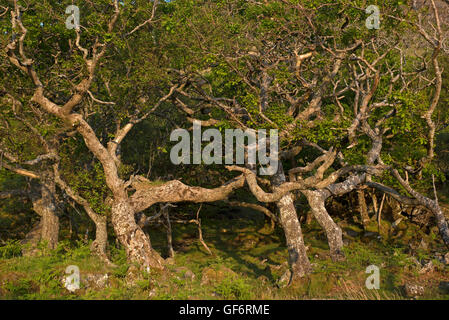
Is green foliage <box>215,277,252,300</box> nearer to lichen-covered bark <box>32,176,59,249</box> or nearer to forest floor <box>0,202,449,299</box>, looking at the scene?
forest floor <box>0,202,449,299</box>

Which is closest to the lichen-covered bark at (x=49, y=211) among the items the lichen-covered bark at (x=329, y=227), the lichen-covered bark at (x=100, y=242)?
the lichen-covered bark at (x=100, y=242)

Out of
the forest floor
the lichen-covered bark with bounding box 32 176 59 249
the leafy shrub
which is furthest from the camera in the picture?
the lichen-covered bark with bounding box 32 176 59 249

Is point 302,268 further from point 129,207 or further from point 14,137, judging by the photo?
point 14,137

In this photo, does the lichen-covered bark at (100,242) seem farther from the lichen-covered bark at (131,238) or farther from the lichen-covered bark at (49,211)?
the lichen-covered bark at (49,211)

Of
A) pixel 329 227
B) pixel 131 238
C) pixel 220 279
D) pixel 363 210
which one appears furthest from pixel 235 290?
pixel 363 210

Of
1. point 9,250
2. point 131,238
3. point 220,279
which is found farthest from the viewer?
point 9,250

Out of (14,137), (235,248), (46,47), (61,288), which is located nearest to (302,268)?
(61,288)

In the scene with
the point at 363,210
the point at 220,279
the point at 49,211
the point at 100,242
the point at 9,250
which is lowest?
the point at 220,279

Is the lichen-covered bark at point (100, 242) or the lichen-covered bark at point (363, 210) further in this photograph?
the lichen-covered bark at point (363, 210)

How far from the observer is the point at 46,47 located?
19.4 meters

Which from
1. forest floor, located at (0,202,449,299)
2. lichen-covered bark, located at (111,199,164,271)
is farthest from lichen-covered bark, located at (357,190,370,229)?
lichen-covered bark, located at (111,199,164,271)

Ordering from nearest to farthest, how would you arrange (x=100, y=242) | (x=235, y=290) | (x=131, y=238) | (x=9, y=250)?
(x=235, y=290), (x=131, y=238), (x=9, y=250), (x=100, y=242)

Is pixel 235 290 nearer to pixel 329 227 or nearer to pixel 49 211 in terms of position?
pixel 329 227
